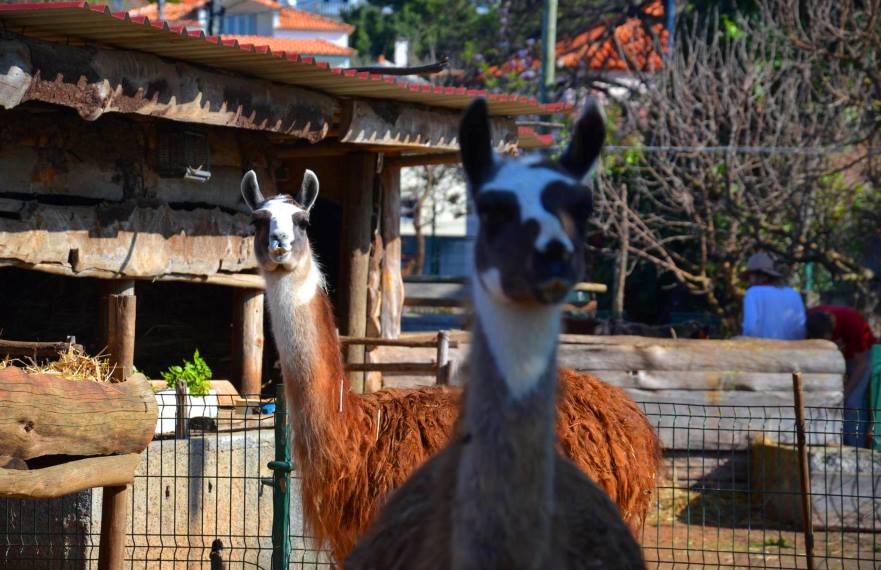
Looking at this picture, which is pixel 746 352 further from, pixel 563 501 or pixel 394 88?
pixel 563 501

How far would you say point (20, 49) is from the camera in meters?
6.21

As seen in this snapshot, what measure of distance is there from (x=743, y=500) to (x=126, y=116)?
5972mm

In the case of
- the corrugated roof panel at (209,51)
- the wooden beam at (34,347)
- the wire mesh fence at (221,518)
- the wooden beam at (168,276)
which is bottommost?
the wire mesh fence at (221,518)

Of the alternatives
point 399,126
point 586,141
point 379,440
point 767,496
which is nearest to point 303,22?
point 399,126

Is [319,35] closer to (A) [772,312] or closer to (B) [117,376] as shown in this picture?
(A) [772,312]

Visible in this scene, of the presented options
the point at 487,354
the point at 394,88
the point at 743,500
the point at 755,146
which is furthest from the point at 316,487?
the point at 755,146

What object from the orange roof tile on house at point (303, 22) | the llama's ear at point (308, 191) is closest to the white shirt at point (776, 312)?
the llama's ear at point (308, 191)

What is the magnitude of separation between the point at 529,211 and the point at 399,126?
6.12 meters

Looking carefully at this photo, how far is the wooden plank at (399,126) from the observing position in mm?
8750

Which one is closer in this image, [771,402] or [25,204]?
[25,204]

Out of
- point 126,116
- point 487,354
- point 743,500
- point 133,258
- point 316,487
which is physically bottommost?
point 743,500

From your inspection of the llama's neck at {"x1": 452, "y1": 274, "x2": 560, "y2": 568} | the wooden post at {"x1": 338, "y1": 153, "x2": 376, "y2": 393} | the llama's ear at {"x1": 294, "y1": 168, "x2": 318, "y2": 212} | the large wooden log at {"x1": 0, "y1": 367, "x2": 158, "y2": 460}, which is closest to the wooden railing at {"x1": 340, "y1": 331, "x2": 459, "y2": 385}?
the wooden post at {"x1": 338, "y1": 153, "x2": 376, "y2": 393}

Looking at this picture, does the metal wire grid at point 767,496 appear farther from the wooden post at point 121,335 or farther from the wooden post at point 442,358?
the wooden post at point 121,335

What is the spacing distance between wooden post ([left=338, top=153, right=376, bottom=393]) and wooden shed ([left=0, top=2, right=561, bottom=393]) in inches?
0.5
